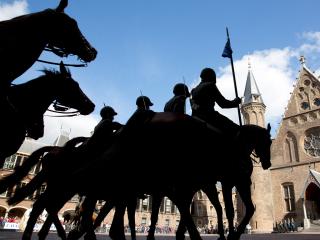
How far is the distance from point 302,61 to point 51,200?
41755 mm

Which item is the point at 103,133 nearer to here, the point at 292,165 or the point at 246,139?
the point at 246,139

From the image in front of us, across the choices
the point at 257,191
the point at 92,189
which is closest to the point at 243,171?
the point at 92,189

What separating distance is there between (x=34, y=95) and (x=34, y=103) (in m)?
0.14

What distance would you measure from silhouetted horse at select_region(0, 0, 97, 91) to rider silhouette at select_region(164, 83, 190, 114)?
2032 mm

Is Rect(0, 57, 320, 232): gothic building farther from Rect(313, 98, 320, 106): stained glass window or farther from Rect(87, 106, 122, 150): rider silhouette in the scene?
Rect(87, 106, 122, 150): rider silhouette

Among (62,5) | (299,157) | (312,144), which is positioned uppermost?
(312,144)

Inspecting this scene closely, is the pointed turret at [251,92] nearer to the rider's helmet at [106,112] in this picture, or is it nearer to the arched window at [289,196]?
the arched window at [289,196]

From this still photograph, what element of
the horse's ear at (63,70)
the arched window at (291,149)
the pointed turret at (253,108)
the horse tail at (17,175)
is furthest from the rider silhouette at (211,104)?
the pointed turret at (253,108)

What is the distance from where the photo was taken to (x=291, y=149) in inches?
1390

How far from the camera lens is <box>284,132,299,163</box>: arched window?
34.7 metres

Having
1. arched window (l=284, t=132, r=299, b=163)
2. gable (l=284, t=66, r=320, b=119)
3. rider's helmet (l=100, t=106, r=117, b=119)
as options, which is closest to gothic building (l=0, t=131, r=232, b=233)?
rider's helmet (l=100, t=106, r=117, b=119)

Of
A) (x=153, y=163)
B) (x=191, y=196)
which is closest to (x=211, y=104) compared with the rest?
(x=191, y=196)

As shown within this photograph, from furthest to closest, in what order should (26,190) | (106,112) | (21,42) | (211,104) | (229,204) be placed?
(106,112), (211,104), (229,204), (26,190), (21,42)

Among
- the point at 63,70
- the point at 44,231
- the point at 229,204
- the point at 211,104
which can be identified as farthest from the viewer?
the point at 211,104
